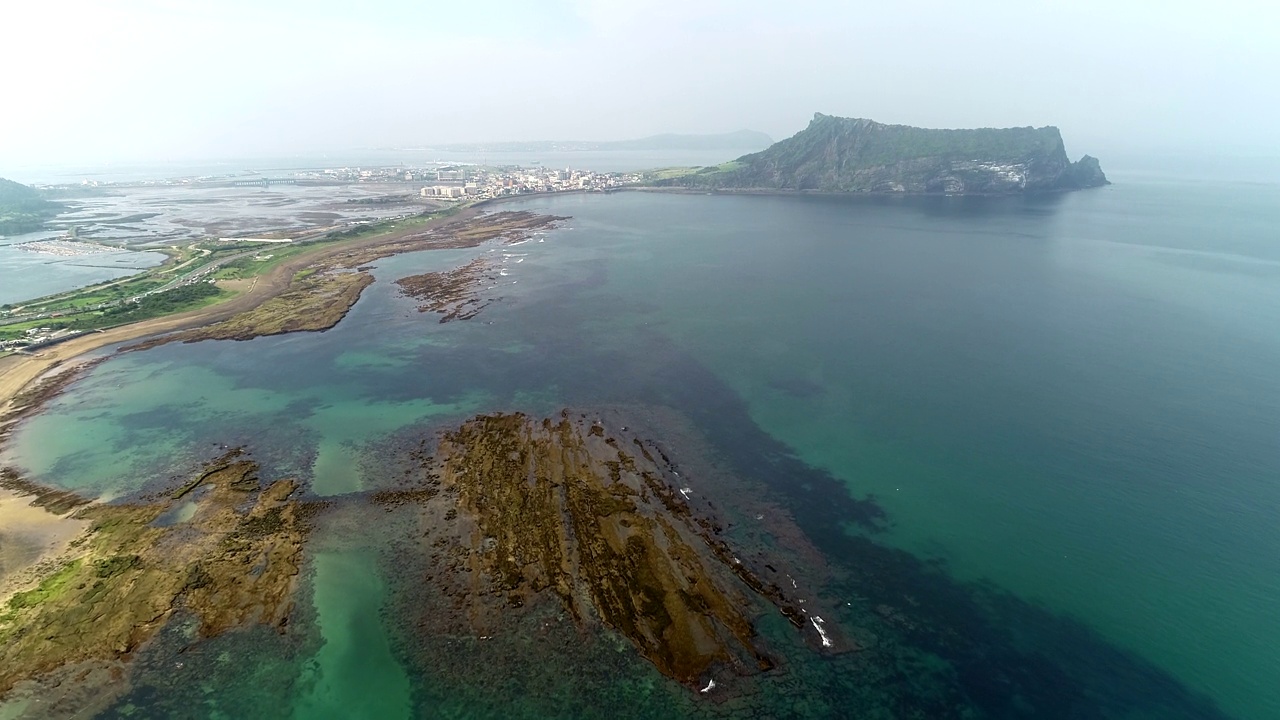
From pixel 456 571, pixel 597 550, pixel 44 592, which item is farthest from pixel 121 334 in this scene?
pixel 597 550

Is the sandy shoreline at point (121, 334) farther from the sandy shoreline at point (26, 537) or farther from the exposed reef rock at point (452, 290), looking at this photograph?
the exposed reef rock at point (452, 290)

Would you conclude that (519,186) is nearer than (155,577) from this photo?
No

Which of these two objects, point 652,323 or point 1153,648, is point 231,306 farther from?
point 1153,648

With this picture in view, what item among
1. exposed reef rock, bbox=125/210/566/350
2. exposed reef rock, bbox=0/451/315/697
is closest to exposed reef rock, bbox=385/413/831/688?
exposed reef rock, bbox=0/451/315/697

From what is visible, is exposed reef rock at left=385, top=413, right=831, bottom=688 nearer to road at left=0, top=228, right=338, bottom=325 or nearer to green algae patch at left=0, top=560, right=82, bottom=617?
green algae patch at left=0, top=560, right=82, bottom=617

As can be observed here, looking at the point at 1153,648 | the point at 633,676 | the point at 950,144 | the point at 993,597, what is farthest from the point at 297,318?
the point at 950,144

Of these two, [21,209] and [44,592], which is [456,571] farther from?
[21,209]

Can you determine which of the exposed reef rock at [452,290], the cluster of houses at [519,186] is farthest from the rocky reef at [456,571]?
the cluster of houses at [519,186]
